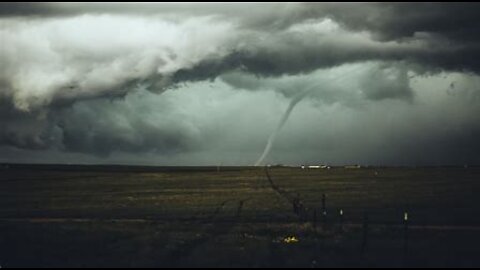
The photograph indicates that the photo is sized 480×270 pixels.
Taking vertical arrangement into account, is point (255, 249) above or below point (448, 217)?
above

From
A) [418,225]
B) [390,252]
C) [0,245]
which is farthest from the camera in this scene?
[418,225]

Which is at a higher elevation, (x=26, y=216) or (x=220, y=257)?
(x=220, y=257)

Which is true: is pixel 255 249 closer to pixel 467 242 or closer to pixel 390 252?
pixel 390 252

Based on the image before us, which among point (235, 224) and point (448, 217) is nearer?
point (235, 224)

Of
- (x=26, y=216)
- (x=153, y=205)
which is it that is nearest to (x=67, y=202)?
(x=153, y=205)

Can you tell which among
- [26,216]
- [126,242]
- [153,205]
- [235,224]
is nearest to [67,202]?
[153,205]

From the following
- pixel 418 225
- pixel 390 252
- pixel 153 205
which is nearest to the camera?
pixel 390 252

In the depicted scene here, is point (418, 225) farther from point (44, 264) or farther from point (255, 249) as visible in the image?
point (44, 264)

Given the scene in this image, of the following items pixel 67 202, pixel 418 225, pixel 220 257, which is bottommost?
pixel 67 202

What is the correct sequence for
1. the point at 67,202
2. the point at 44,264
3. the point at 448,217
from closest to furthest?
the point at 44,264 < the point at 448,217 < the point at 67,202
